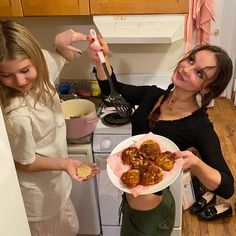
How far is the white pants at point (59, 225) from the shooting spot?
4.85ft

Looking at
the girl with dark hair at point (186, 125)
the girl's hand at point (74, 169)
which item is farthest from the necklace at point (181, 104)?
the girl's hand at point (74, 169)

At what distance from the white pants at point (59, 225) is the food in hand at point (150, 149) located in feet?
1.79

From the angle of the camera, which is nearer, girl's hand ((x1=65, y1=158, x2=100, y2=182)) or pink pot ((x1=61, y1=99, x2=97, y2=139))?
girl's hand ((x1=65, y1=158, x2=100, y2=182))

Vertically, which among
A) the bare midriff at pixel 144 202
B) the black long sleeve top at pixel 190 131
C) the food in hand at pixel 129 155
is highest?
the black long sleeve top at pixel 190 131

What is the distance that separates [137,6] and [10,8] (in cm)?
66

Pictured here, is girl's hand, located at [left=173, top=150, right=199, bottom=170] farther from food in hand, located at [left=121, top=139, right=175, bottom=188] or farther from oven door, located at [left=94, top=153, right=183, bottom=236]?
oven door, located at [left=94, top=153, right=183, bottom=236]

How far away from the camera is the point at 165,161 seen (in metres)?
1.18

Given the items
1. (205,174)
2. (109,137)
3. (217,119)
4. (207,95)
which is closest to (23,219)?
(205,174)

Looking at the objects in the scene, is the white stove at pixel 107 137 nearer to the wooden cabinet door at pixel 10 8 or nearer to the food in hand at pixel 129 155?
the food in hand at pixel 129 155

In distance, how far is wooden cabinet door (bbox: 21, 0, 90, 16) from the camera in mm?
1697

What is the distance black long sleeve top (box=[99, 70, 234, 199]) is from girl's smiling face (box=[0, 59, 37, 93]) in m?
0.40

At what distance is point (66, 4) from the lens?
5.57 feet

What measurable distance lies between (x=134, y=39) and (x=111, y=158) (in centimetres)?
68

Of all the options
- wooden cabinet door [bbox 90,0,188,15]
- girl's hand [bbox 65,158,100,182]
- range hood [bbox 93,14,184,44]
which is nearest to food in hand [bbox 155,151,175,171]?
girl's hand [bbox 65,158,100,182]
